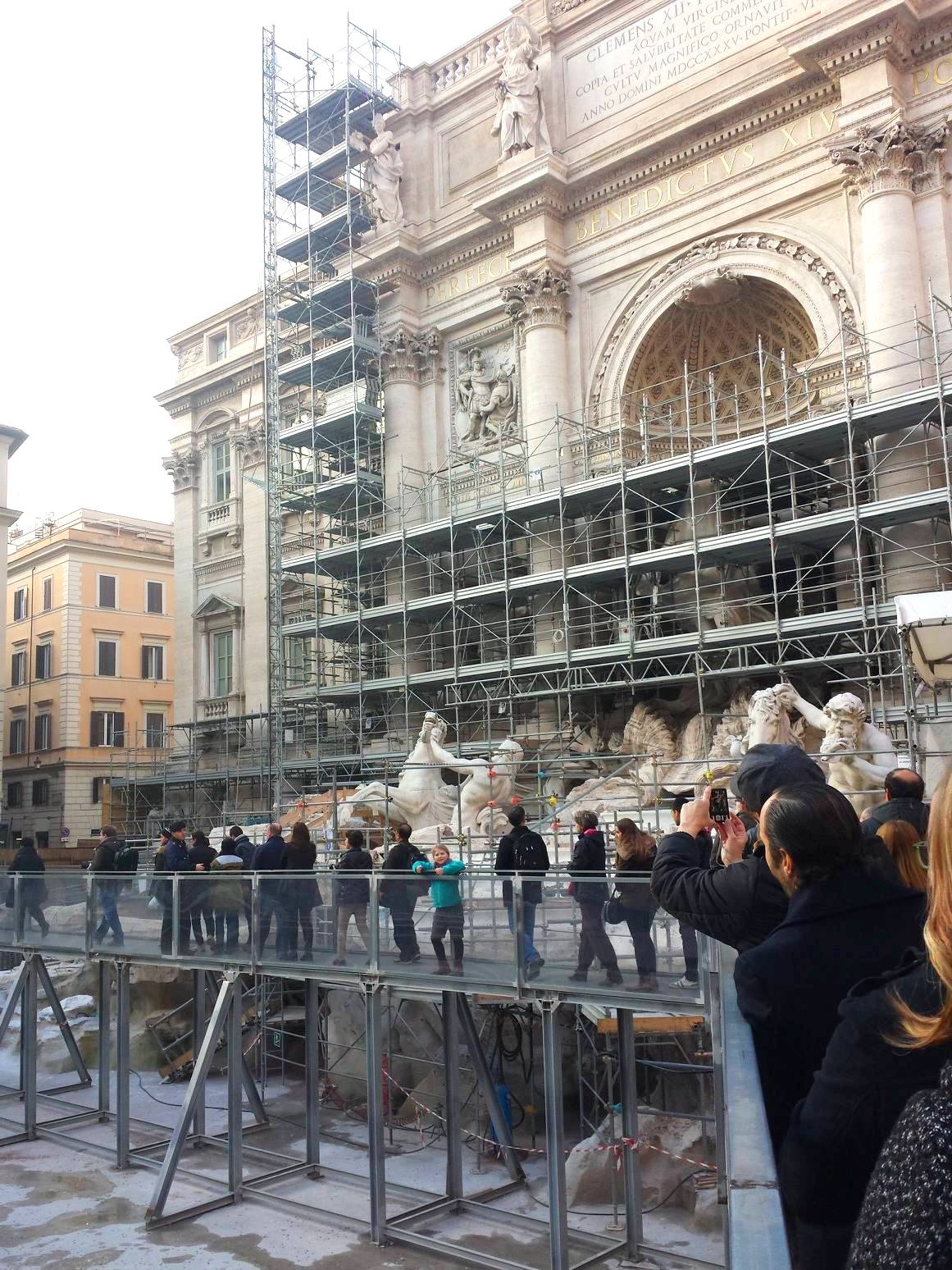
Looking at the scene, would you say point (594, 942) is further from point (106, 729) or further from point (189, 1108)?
point (106, 729)

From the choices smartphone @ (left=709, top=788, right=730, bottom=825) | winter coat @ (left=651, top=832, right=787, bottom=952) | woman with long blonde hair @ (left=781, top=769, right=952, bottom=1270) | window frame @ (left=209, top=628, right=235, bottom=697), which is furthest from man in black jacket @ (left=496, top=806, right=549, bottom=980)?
window frame @ (left=209, top=628, right=235, bottom=697)

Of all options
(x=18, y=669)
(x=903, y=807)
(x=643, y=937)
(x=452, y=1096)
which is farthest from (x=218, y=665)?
(x=903, y=807)

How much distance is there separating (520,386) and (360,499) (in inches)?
243

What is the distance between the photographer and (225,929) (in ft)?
46.7

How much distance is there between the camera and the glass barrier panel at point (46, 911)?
16594 millimetres

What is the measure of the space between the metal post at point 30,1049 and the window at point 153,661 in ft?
119

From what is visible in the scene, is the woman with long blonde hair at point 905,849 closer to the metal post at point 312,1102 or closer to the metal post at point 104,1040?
the metal post at point 312,1102

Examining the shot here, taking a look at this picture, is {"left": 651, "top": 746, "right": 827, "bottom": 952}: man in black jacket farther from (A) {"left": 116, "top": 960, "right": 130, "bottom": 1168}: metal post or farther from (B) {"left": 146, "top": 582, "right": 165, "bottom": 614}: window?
(B) {"left": 146, "top": 582, "right": 165, "bottom": 614}: window

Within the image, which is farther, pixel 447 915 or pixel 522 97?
pixel 522 97

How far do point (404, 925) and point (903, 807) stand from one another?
7.12 m

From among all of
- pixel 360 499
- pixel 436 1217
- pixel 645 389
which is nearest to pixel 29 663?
pixel 360 499

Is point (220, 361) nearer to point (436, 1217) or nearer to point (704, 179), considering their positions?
point (704, 179)

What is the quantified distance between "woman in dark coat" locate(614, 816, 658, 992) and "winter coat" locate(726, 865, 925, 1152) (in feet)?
19.9

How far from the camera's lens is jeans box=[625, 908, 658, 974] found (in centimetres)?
971
